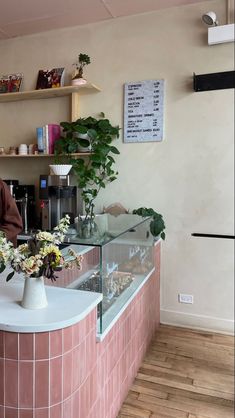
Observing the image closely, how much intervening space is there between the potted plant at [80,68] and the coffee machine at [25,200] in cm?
89

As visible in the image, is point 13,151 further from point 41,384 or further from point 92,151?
point 41,384

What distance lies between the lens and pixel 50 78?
8.04ft

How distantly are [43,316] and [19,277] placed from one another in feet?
1.25

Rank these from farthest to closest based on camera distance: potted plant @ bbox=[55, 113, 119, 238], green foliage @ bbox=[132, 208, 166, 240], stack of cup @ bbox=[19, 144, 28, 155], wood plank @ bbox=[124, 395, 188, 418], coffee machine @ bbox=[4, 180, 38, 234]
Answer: stack of cup @ bbox=[19, 144, 28, 155]
coffee machine @ bbox=[4, 180, 38, 234]
potted plant @ bbox=[55, 113, 119, 238]
green foliage @ bbox=[132, 208, 166, 240]
wood plank @ bbox=[124, 395, 188, 418]

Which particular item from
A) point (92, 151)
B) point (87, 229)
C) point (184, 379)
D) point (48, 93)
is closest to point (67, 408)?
point (87, 229)

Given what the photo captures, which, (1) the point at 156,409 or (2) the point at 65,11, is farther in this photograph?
(2) the point at 65,11

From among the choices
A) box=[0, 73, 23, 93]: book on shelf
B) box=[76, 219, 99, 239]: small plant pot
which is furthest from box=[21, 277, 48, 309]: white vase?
box=[0, 73, 23, 93]: book on shelf

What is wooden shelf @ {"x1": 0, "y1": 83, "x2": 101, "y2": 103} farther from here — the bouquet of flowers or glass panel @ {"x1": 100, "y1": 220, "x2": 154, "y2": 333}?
the bouquet of flowers

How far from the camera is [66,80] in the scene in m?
2.45

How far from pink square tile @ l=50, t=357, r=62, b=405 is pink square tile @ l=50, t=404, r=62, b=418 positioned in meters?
0.02

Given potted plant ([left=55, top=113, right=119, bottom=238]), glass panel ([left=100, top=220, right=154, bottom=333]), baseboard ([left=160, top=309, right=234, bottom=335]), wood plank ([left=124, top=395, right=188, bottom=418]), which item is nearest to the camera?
glass panel ([left=100, top=220, right=154, bottom=333])

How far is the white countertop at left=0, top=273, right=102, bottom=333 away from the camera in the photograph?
86 centimetres

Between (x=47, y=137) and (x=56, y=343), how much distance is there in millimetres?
1795

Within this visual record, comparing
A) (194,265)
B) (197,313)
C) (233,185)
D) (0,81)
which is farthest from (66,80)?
(233,185)
